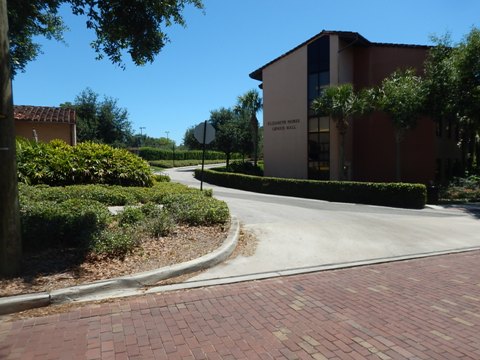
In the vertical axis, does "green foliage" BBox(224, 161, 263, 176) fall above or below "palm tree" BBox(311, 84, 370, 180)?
below

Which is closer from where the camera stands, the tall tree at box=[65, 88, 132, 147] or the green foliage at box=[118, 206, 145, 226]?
A: the green foliage at box=[118, 206, 145, 226]

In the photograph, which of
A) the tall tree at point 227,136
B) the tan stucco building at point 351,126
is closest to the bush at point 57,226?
the tan stucco building at point 351,126

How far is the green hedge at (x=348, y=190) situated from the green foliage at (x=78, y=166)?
838 centimetres

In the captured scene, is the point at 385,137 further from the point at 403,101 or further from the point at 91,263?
the point at 91,263

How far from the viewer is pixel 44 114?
22.3 metres

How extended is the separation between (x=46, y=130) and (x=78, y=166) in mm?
9815

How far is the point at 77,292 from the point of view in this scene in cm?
489

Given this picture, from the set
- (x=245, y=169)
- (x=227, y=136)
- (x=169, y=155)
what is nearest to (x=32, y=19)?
(x=245, y=169)

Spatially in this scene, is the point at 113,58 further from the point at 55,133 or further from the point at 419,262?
the point at 55,133

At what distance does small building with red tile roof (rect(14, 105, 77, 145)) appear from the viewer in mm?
21219

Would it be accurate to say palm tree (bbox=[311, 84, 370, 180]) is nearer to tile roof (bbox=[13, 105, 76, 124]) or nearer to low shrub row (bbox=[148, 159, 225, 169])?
tile roof (bbox=[13, 105, 76, 124])

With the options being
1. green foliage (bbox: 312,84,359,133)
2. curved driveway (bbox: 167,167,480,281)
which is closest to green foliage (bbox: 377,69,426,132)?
green foliage (bbox: 312,84,359,133)

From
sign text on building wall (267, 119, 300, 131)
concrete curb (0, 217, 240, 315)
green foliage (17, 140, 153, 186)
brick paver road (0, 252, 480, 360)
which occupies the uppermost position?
sign text on building wall (267, 119, 300, 131)

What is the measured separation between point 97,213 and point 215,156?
6102cm
